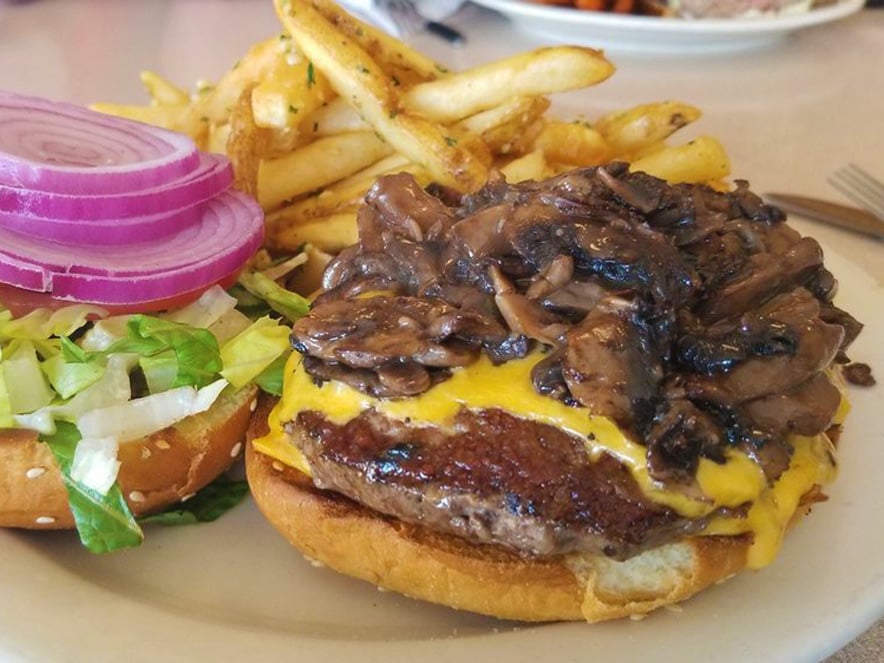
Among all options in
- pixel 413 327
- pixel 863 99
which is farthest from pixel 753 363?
pixel 863 99

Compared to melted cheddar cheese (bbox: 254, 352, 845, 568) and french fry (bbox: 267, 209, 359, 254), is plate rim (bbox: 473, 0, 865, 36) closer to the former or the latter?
french fry (bbox: 267, 209, 359, 254)

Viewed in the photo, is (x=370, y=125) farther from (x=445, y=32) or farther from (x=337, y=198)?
(x=445, y=32)

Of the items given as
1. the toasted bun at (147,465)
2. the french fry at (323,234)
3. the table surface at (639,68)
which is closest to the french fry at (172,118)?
the french fry at (323,234)

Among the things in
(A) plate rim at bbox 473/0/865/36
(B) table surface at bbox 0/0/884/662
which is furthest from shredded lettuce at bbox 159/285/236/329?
(A) plate rim at bbox 473/0/865/36

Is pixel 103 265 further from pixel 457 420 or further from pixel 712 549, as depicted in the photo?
pixel 712 549

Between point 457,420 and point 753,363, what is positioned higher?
point 753,363

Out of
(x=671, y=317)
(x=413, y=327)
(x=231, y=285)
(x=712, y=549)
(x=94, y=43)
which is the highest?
(x=671, y=317)
